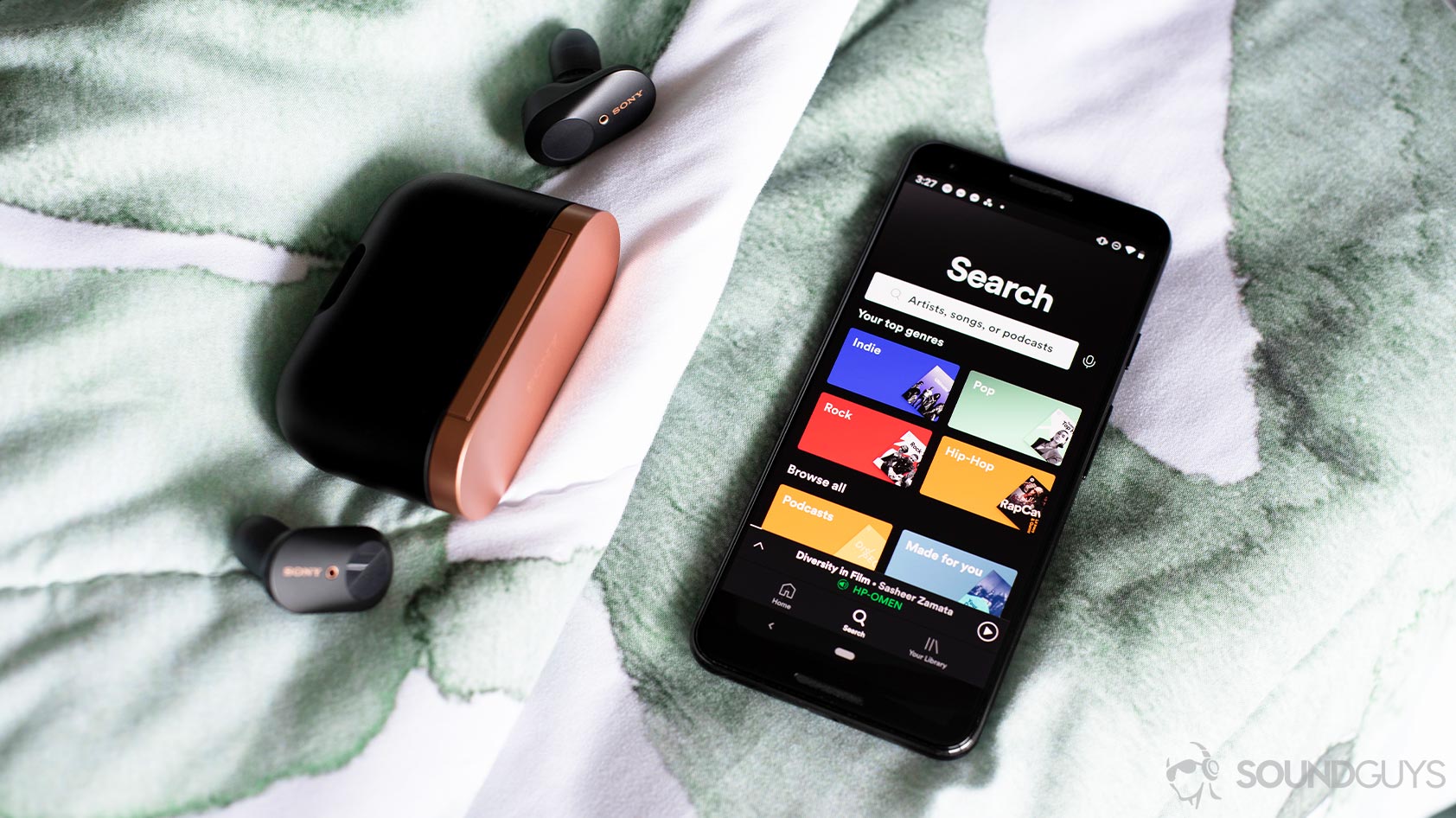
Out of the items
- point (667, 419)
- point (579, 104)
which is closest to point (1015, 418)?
point (667, 419)

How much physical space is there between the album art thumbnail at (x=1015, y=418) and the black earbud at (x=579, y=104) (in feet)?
0.83

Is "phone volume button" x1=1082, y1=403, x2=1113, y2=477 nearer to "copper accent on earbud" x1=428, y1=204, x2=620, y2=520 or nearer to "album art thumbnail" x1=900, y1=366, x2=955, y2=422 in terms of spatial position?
"album art thumbnail" x1=900, y1=366, x2=955, y2=422

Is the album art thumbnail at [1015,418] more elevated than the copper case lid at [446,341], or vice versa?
the album art thumbnail at [1015,418]

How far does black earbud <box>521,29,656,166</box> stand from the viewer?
0.60 metres

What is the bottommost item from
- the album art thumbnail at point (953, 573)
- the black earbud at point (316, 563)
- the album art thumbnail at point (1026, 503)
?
the black earbud at point (316, 563)

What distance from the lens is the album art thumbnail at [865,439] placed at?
1.93 ft

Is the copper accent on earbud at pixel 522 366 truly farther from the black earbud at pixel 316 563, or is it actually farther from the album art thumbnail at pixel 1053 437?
the album art thumbnail at pixel 1053 437

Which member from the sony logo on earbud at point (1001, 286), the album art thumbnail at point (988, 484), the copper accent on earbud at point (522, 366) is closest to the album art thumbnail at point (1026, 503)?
the album art thumbnail at point (988, 484)

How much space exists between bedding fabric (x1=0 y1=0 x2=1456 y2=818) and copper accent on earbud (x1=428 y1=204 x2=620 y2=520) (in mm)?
23

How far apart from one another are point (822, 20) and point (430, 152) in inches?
9.8

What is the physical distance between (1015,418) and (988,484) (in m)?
0.04

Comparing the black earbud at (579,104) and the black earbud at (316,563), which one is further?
the black earbud at (579,104)

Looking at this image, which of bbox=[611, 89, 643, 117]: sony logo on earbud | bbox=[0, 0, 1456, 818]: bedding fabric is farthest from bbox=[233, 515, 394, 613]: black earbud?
bbox=[611, 89, 643, 117]: sony logo on earbud

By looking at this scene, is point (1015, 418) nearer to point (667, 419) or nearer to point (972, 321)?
point (972, 321)
